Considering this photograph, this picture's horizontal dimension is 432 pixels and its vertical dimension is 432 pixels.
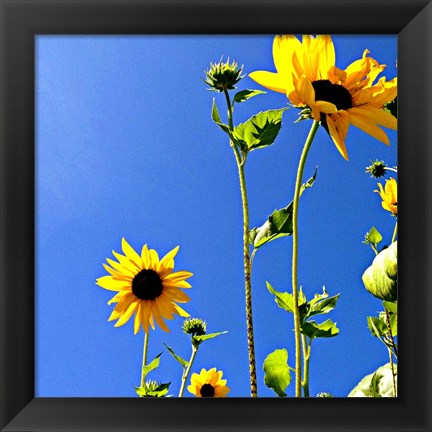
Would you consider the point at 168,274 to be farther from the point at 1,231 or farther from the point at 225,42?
the point at 225,42

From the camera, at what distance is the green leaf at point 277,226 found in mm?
Result: 819

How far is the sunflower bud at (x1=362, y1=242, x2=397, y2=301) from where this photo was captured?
82 cm

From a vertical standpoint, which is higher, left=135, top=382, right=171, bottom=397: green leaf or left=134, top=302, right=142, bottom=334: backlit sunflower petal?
left=134, top=302, right=142, bottom=334: backlit sunflower petal

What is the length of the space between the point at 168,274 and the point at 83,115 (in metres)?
0.28

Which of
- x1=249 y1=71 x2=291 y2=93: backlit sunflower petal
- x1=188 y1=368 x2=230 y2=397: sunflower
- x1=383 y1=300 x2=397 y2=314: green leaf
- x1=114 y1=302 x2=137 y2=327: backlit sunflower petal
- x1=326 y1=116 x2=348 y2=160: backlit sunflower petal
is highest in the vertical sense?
x1=249 y1=71 x2=291 y2=93: backlit sunflower petal

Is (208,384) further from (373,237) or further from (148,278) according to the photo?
(373,237)

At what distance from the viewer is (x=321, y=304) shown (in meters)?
0.81

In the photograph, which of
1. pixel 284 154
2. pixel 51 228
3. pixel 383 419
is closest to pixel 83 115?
pixel 51 228

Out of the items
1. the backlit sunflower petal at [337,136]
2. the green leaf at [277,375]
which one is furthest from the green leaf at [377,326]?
the backlit sunflower petal at [337,136]

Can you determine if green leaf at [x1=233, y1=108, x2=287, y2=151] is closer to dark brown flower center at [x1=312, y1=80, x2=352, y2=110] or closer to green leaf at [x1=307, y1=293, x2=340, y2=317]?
dark brown flower center at [x1=312, y1=80, x2=352, y2=110]

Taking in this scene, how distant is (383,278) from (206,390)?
1.02 feet

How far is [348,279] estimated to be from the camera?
817 mm

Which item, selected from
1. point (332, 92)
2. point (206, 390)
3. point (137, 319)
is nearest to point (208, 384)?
point (206, 390)

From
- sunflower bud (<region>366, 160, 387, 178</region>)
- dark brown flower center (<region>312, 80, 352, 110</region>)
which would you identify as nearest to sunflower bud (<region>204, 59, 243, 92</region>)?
dark brown flower center (<region>312, 80, 352, 110</region>)
